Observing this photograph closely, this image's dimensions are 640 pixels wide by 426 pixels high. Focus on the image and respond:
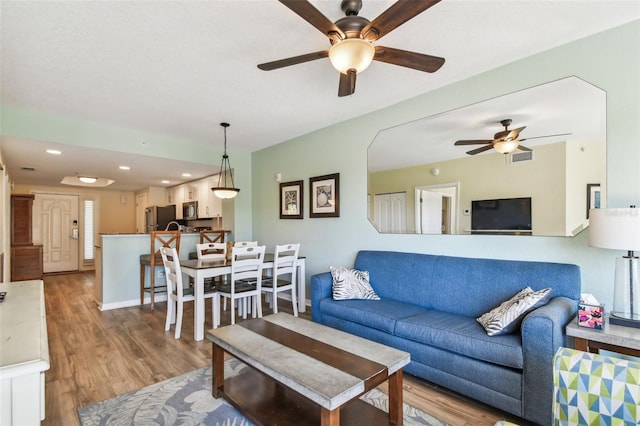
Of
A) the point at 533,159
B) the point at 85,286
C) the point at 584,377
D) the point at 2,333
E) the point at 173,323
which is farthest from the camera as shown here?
the point at 85,286

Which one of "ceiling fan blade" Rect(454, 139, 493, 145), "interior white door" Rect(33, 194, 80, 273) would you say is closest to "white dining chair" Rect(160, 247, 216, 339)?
"ceiling fan blade" Rect(454, 139, 493, 145)

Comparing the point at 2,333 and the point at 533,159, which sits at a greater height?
the point at 533,159

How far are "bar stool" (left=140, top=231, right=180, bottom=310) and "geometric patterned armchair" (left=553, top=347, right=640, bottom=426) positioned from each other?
4392 millimetres

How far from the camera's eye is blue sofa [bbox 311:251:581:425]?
179 centimetres

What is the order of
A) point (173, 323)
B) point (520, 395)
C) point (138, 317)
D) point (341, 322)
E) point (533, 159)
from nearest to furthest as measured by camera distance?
point (520, 395), point (533, 159), point (341, 322), point (173, 323), point (138, 317)

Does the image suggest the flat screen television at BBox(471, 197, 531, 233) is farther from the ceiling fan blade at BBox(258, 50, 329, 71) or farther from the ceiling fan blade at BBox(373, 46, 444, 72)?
the ceiling fan blade at BBox(258, 50, 329, 71)

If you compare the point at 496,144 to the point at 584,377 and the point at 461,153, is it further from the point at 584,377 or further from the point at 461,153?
the point at 584,377

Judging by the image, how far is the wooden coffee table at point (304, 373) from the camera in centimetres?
144

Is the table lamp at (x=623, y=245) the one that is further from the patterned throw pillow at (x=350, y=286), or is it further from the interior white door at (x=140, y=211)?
the interior white door at (x=140, y=211)

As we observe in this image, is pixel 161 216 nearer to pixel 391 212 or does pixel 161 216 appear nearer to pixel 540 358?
pixel 391 212

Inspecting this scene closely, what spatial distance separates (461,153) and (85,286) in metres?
6.80

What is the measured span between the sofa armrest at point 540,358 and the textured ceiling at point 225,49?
1.84 metres

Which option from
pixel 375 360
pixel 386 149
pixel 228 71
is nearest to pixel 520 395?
pixel 375 360

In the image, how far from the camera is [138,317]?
394 centimetres
